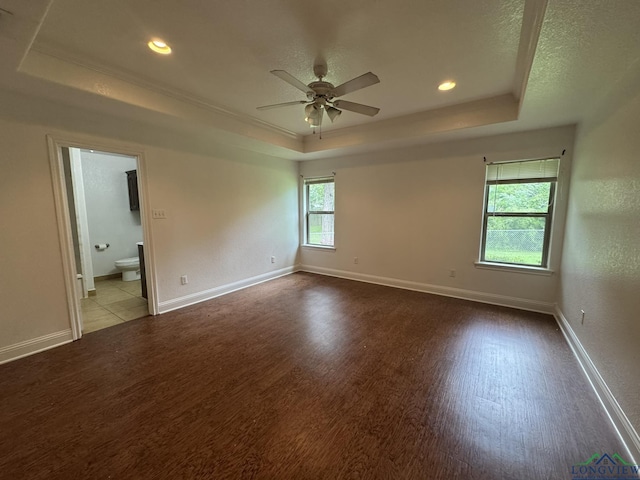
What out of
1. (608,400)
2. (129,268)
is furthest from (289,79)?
(129,268)

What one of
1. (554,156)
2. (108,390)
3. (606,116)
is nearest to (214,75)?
(108,390)

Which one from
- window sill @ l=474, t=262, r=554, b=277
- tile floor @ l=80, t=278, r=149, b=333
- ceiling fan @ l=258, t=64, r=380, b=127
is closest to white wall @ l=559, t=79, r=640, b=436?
window sill @ l=474, t=262, r=554, b=277

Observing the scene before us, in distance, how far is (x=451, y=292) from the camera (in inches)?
162

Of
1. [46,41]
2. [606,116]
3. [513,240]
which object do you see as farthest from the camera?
[513,240]

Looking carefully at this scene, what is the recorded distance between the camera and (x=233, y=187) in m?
4.33

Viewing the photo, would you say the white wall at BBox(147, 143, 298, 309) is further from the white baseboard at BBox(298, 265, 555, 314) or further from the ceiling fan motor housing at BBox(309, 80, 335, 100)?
the ceiling fan motor housing at BBox(309, 80, 335, 100)

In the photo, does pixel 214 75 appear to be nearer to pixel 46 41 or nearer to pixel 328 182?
pixel 46 41

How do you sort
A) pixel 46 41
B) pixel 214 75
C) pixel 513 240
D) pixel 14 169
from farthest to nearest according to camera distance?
pixel 513 240
pixel 214 75
pixel 14 169
pixel 46 41

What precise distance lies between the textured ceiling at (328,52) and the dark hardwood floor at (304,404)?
7.94 feet

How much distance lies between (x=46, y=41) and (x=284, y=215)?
3.79 meters

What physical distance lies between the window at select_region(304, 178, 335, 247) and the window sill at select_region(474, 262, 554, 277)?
2.76 m

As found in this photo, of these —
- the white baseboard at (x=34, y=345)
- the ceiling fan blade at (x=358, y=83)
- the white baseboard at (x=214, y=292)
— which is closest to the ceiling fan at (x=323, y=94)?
the ceiling fan blade at (x=358, y=83)

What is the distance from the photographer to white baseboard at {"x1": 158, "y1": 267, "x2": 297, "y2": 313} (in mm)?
3605

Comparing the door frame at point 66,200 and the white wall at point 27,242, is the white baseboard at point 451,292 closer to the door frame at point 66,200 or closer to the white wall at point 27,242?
the door frame at point 66,200
